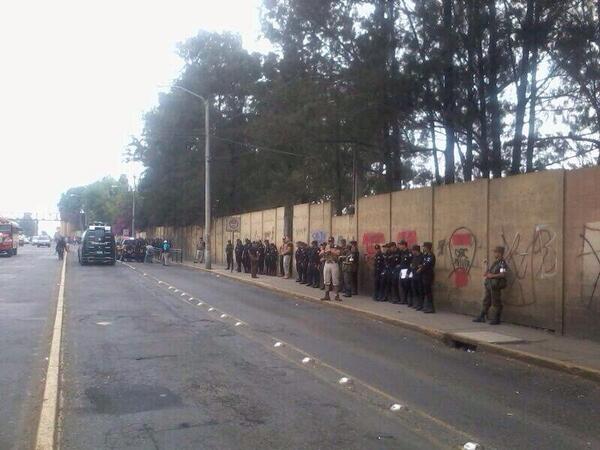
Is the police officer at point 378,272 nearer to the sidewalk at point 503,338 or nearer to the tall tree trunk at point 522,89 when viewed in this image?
the sidewalk at point 503,338

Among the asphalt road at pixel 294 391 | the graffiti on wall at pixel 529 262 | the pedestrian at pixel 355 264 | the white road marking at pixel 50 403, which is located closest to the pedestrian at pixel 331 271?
the pedestrian at pixel 355 264

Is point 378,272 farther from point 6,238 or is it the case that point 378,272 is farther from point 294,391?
point 6,238

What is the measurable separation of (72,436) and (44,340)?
20.1 feet

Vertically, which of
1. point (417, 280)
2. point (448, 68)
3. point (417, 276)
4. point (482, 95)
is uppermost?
point (448, 68)

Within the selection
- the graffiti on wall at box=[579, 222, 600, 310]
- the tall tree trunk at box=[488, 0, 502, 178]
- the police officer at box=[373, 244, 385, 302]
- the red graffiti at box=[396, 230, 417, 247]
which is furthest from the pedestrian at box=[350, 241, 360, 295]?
the graffiti on wall at box=[579, 222, 600, 310]

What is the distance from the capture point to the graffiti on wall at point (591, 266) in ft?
40.7

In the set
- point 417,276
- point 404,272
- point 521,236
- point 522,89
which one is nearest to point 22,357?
point 521,236

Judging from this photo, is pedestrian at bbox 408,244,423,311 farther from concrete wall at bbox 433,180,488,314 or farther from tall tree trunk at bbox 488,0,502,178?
tall tree trunk at bbox 488,0,502,178

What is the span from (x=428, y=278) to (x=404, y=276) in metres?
0.98

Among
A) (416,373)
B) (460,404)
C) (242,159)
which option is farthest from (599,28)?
(242,159)

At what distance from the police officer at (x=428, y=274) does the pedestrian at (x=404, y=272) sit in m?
0.85

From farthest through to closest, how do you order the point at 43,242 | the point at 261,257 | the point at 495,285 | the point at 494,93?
the point at 43,242
the point at 261,257
the point at 494,93
the point at 495,285

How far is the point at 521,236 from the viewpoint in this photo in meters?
14.6

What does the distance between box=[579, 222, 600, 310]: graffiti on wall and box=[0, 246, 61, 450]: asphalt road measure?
9.34m
